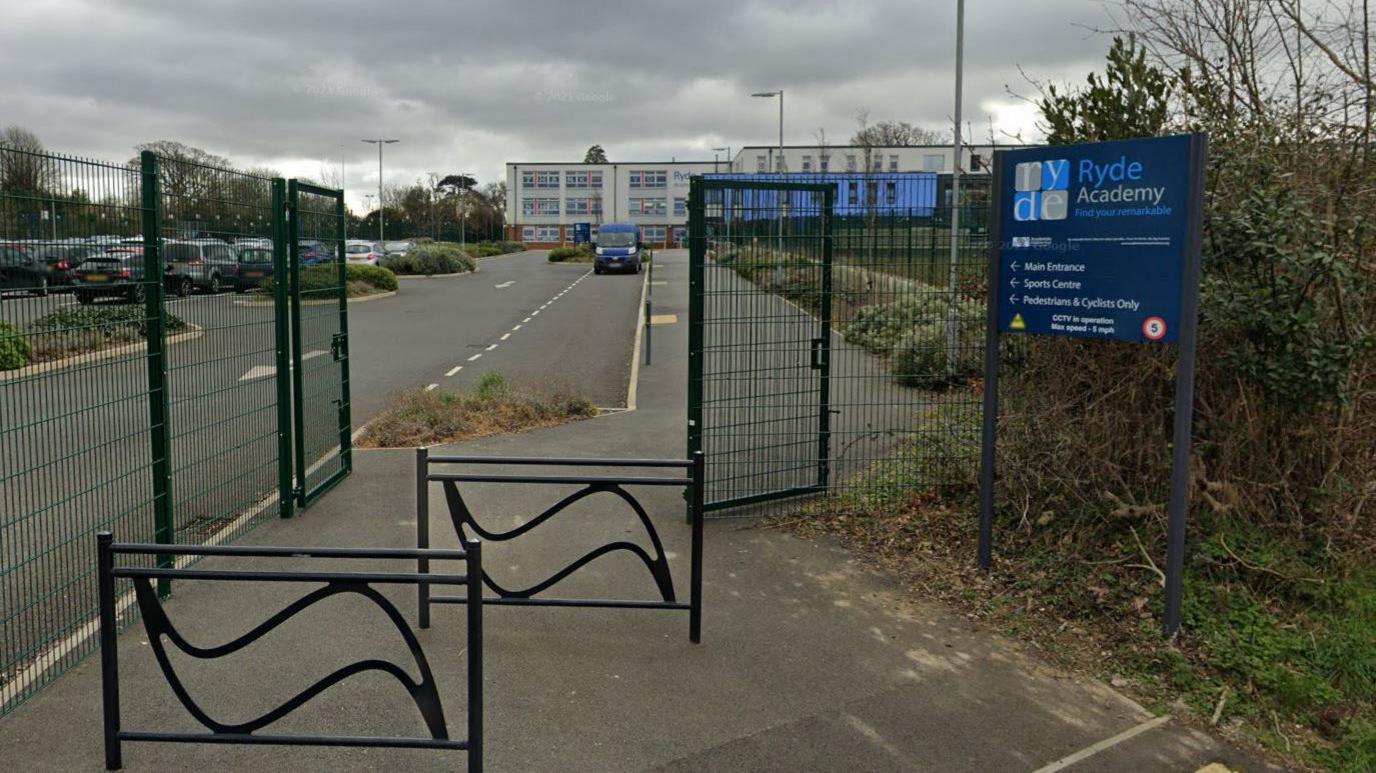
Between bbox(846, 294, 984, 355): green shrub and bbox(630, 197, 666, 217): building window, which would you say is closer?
bbox(846, 294, 984, 355): green shrub

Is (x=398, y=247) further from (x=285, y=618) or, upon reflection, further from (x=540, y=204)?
(x=540, y=204)

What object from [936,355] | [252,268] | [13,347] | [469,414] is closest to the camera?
[13,347]

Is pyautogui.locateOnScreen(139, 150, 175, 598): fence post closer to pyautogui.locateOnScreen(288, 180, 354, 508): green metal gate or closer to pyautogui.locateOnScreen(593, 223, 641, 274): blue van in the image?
pyautogui.locateOnScreen(288, 180, 354, 508): green metal gate

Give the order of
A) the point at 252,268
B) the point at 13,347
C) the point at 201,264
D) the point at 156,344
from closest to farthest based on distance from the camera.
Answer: the point at 13,347, the point at 156,344, the point at 201,264, the point at 252,268

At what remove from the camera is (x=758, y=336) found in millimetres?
7336

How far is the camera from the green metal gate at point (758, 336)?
7.04 meters

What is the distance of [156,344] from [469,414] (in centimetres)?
568

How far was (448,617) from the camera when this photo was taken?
215 inches

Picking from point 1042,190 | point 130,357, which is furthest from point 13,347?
point 1042,190

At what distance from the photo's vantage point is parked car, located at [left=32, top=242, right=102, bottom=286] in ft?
14.8

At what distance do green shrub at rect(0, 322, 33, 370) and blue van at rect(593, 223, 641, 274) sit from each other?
43651 mm

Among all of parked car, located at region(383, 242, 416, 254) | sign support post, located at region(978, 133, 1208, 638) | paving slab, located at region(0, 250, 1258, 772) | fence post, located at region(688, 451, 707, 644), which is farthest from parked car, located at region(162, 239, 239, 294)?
parked car, located at region(383, 242, 416, 254)

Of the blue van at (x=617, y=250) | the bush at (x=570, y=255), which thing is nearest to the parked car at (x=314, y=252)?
the blue van at (x=617, y=250)

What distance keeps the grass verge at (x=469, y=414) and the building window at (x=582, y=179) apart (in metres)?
103
